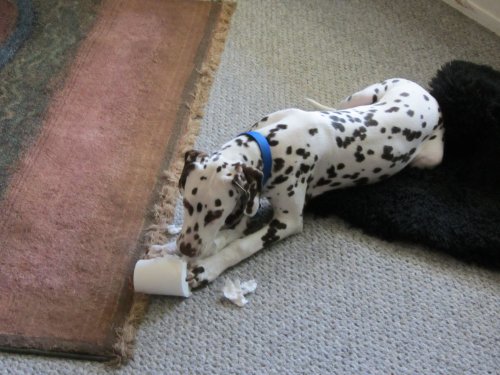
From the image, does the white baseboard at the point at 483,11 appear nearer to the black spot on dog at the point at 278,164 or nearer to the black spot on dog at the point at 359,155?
the black spot on dog at the point at 359,155

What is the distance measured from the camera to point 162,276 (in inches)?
71.4

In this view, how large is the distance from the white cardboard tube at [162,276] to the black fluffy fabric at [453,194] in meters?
0.65

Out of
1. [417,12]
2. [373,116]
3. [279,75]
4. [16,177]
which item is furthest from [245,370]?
[417,12]

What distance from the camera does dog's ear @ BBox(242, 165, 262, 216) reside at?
1.76 meters

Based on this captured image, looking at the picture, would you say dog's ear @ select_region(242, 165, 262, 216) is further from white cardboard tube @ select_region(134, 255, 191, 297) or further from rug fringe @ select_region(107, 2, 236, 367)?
rug fringe @ select_region(107, 2, 236, 367)

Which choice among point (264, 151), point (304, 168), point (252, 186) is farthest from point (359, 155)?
point (252, 186)

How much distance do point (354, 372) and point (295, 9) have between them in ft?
7.56

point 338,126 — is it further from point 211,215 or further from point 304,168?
point 211,215

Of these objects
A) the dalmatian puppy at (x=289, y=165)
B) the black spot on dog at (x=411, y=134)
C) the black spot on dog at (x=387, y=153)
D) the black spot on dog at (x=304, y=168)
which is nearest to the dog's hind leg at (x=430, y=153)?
the dalmatian puppy at (x=289, y=165)

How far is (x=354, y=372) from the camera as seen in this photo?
1767mm

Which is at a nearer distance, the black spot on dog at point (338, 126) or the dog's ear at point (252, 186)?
the dog's ear at point (252, 186)

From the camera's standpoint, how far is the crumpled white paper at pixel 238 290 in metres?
1.90

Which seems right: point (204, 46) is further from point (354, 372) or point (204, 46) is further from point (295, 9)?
point (354, 372)

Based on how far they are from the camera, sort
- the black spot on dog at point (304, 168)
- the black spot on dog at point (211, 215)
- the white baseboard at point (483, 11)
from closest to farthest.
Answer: the black spot on dog at point (211, 215), the black spot on dog at point (304, 168), the white baseboard at point (483, 11)
